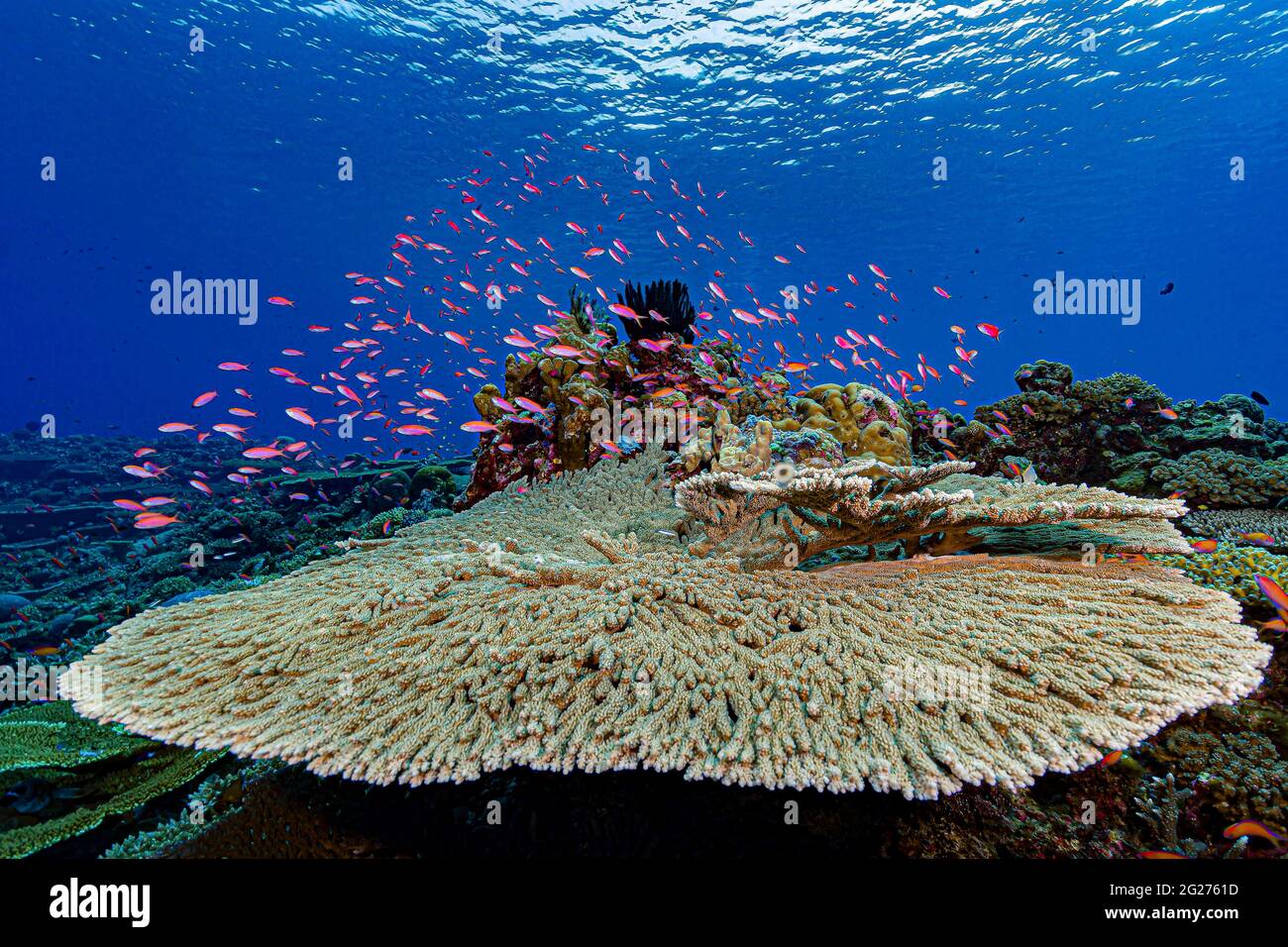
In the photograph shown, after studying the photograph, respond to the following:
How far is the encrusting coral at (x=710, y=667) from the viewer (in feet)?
6.73

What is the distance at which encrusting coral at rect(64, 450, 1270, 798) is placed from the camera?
6.73 ft

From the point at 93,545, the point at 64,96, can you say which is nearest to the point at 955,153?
the point at 93,545

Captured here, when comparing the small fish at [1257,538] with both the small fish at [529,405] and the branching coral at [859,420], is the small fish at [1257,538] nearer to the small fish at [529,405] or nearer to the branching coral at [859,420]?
the branching coral at [859,420]

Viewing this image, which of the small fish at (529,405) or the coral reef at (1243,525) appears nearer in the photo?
the coral reef at (1243,525)

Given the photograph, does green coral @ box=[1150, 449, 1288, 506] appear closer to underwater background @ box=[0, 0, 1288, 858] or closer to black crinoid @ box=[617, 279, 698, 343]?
underwater background @ box=[0, 0, 1288, 858]

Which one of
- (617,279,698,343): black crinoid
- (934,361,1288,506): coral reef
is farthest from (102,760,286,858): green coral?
(934,361,1288,506): coral reef

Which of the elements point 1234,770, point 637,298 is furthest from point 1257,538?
point 637,298

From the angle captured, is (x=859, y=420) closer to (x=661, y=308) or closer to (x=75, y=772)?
(x=661, y=308)

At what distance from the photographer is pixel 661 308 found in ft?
34.2

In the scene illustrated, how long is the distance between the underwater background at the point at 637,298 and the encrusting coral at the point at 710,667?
115 mm

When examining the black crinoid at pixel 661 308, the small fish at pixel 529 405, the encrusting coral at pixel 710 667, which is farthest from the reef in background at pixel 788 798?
the black crinoid at pixel 661 308

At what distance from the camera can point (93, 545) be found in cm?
1595

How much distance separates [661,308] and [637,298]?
0.59 meters

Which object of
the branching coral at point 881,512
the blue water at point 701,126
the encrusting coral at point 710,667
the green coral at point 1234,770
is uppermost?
the blue water at point 701,126
